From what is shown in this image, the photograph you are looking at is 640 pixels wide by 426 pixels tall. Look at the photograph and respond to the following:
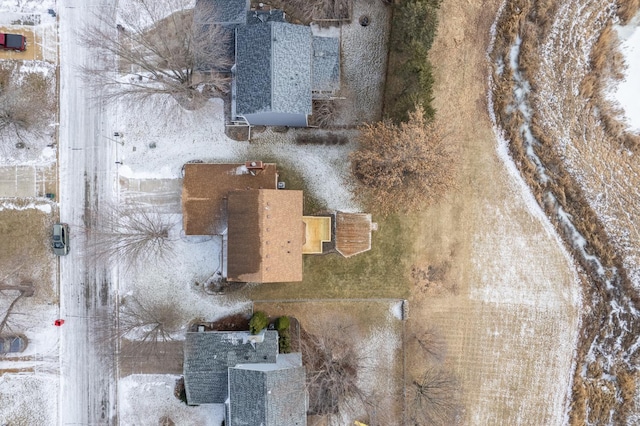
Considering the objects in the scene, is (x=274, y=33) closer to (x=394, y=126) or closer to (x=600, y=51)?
(x=394, y=126)

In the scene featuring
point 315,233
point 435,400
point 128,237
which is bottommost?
point 435,400

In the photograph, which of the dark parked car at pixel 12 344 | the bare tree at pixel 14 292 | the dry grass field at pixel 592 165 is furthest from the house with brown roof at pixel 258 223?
the dry grass field at pixel 592 165

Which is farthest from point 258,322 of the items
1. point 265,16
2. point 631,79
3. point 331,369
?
point 631,79

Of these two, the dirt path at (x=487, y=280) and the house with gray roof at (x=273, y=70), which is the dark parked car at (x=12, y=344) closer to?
the house with gray roof at (x=273, y=70)

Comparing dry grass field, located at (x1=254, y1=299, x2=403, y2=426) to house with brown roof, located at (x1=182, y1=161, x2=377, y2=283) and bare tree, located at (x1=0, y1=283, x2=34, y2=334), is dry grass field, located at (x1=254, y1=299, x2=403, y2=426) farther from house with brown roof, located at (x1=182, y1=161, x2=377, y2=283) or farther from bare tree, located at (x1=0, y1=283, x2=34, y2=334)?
bare tree, located at (x1=0, y1=283, x2=34, y2=334)

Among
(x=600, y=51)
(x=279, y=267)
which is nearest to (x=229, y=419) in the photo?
(x=279, y=267)

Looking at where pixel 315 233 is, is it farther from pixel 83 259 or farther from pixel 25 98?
pixel 25 98
